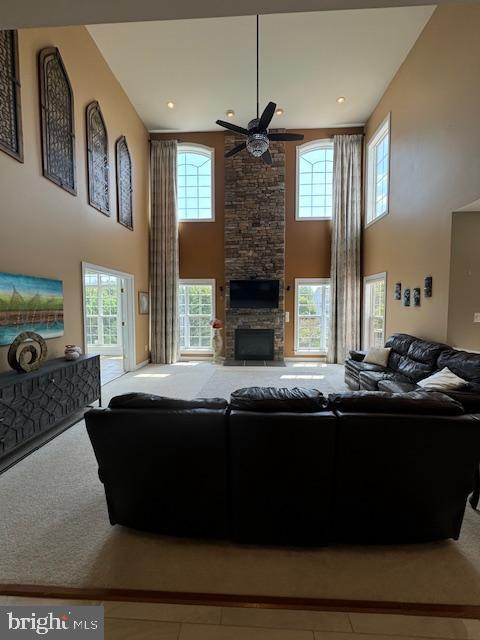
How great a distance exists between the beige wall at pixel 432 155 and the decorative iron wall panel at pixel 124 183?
5284 mm

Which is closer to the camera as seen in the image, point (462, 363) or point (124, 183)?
point (462, 363)

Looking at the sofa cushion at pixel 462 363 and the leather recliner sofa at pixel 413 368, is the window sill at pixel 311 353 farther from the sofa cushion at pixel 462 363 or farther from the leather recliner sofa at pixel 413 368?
the sofa cushion at pixel 462 363

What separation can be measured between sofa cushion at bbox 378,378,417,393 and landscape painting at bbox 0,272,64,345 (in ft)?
14.2

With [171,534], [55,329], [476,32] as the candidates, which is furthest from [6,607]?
[476,32]

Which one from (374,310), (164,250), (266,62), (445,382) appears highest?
(266,62)

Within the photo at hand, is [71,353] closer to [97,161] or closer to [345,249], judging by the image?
[97,161]

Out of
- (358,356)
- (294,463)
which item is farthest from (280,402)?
(358,356)

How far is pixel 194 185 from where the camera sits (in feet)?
26.3

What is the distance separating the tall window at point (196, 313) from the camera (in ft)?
26.5

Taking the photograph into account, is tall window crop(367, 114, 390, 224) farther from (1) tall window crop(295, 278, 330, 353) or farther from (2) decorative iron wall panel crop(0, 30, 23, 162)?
(2) decorative iron wall panel crop(0, 30, 23, 162)

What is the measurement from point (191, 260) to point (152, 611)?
7.17m

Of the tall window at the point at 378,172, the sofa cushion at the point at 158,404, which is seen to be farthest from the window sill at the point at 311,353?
the sofa cushion at the point at 158,404

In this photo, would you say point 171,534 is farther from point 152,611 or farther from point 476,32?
point 476,32

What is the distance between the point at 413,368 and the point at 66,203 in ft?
17.5
